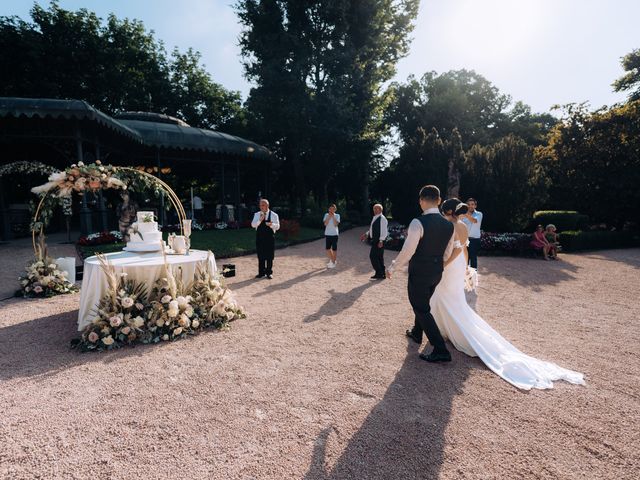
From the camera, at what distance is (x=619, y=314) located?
6488 millimetres

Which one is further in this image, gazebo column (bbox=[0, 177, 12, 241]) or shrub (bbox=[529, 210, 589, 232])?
shrub (bbox=[529, 210, 589, 232])

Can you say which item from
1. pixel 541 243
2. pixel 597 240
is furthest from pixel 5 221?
pixel 597 240

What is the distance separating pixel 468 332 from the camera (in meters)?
4.59

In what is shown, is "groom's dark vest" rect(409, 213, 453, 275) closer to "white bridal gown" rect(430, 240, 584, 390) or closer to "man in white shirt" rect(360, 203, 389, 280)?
"white bridal gown" rect(430, 240, 584, 390)

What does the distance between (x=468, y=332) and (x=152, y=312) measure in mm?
4604

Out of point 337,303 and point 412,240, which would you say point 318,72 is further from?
point 412,240

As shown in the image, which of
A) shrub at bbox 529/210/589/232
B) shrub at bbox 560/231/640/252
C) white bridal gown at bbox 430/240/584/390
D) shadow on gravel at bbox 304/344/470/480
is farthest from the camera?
shrub at bbox 529/210/589/232

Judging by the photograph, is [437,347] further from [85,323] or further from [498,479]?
[85,323]

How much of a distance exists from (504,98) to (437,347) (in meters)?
48.6

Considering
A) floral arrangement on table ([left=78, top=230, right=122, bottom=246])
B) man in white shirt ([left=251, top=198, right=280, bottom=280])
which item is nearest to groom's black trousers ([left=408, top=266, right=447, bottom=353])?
man in white shirt ([left=251, top=198, right=280, bottom=280])

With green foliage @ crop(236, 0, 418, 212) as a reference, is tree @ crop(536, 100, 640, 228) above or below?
below

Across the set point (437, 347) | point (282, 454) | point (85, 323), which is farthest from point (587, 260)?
point (85, 323)

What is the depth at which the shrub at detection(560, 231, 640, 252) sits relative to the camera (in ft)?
52.0

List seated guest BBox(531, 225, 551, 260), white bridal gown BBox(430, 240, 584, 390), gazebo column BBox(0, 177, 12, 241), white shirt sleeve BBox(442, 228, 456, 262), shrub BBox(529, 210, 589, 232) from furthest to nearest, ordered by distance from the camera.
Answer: shrub BBox(529, 210, 589, 232) < gazebo column BBox(0, 177, 12, 241) < seated guest BBox(531, 225, 551, 260) < white shirt sleeve BBox(442, 228, 456, 262) < white bridal gown BBox(430, 240, 584, 390)
